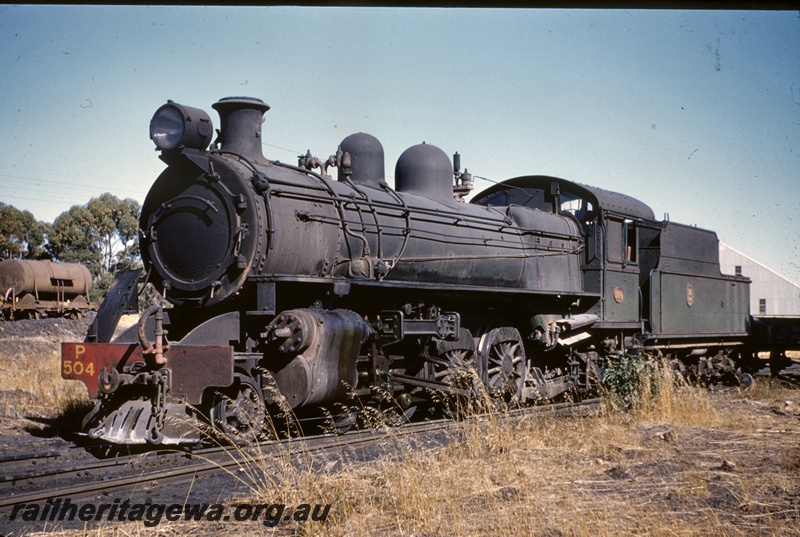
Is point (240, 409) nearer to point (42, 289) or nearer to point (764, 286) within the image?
point (42, 289)

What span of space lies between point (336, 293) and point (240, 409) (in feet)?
4.77

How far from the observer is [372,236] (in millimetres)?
8383

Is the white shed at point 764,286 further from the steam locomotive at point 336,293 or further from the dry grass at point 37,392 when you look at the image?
the dry grass at point 37,392

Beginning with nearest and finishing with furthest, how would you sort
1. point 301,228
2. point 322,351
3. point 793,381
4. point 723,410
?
point 322,351, point 301,228, point 723,410, point 793,381

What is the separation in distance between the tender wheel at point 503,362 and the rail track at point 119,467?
219cm

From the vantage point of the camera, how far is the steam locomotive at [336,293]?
6.86 metres

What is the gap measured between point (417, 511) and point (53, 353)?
15257mm

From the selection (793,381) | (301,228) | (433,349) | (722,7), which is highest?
(722,7)

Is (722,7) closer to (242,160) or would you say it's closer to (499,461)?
(499,461)

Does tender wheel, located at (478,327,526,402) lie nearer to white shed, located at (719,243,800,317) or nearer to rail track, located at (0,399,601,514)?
rail track, located at (0,399,601,514)

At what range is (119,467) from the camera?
6164 millimetres

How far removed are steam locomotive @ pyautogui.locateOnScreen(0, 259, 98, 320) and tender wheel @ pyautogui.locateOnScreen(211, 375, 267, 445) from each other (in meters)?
25.5

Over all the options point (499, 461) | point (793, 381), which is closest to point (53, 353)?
point (499, 461)

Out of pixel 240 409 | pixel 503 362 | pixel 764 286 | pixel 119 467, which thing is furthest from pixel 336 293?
pixel 764 286
